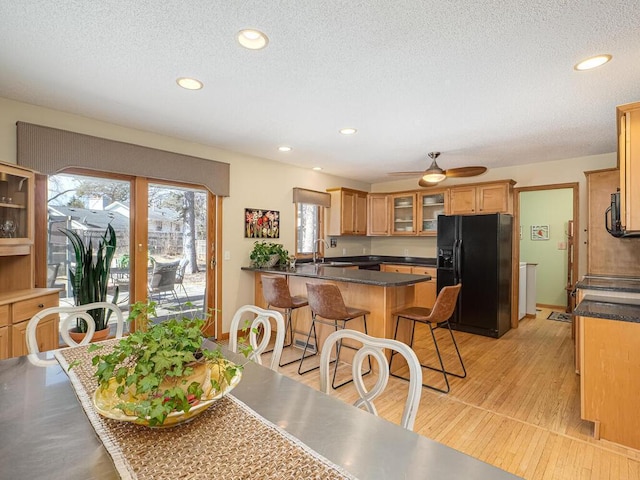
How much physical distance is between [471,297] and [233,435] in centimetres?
437

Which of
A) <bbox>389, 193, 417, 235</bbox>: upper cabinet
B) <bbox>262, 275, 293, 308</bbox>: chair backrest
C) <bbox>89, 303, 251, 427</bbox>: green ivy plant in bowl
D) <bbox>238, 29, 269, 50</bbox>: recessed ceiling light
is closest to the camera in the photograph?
<bbox>89, 303, 251, 427</bbox>: green ivy plant in bowl

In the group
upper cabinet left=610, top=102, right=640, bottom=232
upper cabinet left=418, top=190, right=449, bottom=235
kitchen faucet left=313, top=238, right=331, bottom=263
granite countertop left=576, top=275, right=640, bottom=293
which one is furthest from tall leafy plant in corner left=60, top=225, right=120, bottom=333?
upper cabinet left=418, top=190, right=449, bottom=235

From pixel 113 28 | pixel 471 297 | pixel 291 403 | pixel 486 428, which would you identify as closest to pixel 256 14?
pixel 113 28

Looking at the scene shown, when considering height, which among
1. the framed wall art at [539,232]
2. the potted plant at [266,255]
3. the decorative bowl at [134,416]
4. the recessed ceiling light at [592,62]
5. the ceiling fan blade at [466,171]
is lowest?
the decorative bowl at [134,416]

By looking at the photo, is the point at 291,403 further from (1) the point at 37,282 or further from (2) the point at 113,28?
(1) the point at 37,282

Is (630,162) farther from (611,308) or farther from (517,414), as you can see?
(517,414)

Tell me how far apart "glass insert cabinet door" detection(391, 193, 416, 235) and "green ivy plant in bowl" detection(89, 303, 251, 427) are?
5.19 meters

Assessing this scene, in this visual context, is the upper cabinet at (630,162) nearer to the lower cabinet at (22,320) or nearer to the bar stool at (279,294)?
the bar stool at (279,294)

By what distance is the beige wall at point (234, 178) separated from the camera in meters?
2.80

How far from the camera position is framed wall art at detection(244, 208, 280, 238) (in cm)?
447

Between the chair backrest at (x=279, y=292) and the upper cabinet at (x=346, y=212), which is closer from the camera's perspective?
the chair backrest at (x=279, y=292)

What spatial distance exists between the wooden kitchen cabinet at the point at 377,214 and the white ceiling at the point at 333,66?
252 cm

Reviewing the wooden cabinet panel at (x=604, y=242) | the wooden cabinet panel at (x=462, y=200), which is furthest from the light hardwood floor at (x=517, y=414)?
the wooden cabinet panel at (x=462, y=200)

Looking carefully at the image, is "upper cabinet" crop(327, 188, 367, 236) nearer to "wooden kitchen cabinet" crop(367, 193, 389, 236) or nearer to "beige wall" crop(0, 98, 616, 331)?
"wooden kitchen cabinet" crop(367, 193, 389, 236)
